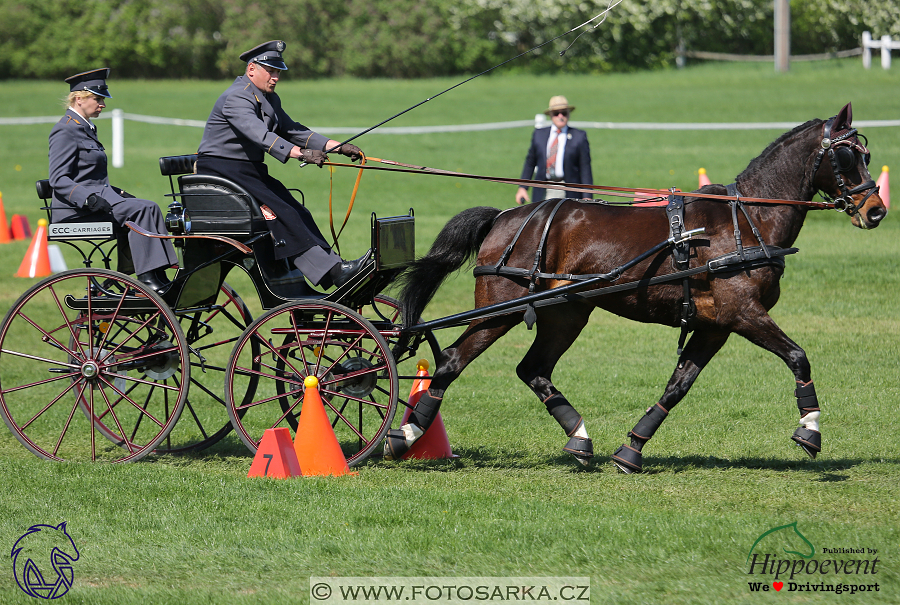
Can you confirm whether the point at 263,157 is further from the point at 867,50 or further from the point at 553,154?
the point at 867,50

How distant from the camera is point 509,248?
6141 mm

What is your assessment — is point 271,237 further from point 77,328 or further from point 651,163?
point 651,163

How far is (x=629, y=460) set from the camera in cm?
603

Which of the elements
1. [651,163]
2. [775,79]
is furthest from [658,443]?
[775,79]

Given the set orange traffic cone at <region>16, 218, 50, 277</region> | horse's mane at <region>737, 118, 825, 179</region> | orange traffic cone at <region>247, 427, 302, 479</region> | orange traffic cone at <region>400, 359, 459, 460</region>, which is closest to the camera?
orange traffic cone at <region>247, 427, 302, 479</region>

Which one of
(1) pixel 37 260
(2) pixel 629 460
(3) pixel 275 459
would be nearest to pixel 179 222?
(3) pixel 275 459

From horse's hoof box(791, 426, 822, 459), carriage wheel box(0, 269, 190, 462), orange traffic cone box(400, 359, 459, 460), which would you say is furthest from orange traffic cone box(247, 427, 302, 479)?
horse's hoof box(791, 426, 822, 459)

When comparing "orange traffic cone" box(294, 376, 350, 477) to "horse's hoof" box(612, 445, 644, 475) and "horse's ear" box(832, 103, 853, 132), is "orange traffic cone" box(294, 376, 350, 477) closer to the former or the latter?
"horse's hoof" box(612, 445, 644, 475)

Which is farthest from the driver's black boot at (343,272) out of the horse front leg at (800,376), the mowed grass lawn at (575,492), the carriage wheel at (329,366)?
the horse front leg at (800,376)

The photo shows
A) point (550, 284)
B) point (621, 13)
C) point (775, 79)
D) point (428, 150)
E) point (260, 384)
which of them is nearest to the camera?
point (550, 284)

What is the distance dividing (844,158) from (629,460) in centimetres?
219

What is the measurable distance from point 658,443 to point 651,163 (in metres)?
16.1

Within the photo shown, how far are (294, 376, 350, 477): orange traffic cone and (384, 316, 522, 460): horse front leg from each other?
52 centimetres

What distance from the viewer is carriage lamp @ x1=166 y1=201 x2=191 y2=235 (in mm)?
6172
